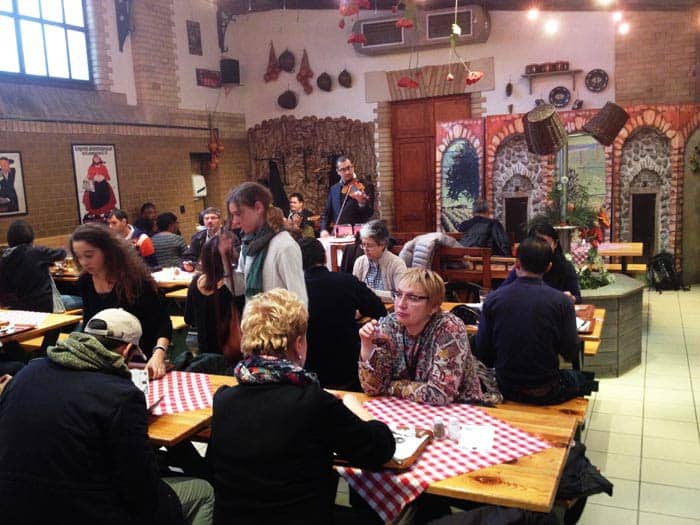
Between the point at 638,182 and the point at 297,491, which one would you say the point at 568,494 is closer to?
the point at 297,491

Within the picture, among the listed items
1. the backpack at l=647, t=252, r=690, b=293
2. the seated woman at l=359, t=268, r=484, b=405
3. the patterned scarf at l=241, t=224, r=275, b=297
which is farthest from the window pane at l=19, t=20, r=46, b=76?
the backpack at l=647, t=252, r=690, b=293

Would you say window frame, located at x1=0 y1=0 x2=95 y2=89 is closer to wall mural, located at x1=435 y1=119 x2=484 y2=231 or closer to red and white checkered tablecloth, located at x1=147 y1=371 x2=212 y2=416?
wall mural, located at x1=435 y1=119 x2=484 y2=231

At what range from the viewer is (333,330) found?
3.43m

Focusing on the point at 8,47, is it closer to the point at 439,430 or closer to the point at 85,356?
the point at 85,356

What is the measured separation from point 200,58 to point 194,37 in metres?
0.33

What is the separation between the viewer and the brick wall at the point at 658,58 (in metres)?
8.27

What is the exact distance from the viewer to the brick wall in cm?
827

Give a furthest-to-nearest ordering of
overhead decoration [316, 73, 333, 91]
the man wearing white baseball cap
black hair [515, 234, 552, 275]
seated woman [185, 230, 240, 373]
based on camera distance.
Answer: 1. overhead decoration [316, 73, 333, 91]
2. seated woman [185, 230, 240, 373]
3. black hair [515, 234, 552, 275]
4. the man wearing white baseball cap

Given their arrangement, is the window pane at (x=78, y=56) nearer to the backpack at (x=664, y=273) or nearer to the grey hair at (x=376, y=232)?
the grey hair at (x=376, y=232)

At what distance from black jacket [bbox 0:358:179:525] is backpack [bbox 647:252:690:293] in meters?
7.78

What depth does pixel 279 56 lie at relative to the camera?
1062cm

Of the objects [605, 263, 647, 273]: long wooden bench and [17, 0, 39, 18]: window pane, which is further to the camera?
[17, 0, 39, 18]: window pane

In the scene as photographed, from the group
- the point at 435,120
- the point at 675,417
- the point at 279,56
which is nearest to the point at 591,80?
the point at 435,120

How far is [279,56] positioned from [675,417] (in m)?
8.53
